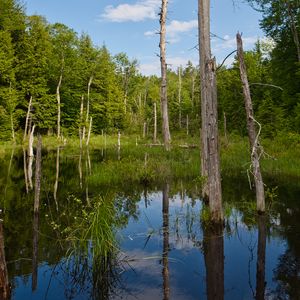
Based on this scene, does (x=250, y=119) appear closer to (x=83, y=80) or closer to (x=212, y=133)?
(x=212, y=133)

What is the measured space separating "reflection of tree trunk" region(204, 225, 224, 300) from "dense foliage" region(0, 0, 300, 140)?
1853 cm

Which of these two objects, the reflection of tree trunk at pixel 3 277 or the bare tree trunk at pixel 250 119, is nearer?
the reflection of tree trunk at pixel 3 277

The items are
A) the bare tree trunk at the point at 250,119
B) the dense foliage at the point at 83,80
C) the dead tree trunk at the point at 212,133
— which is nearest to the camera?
the dead tree trunk at the point at 212,133

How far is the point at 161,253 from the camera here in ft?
24.7

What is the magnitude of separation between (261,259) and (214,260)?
3.17 ft

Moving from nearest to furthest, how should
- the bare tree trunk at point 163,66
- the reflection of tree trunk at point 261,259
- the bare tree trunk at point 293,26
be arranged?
1. the reflection of tree trunk at point 261,259
2. the bare tree trunk at point 163,66
3. the bare tree trunk at point 293,26

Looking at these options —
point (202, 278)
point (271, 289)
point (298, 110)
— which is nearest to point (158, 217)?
point (202, 278)

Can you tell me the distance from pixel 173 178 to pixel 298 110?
377 inches

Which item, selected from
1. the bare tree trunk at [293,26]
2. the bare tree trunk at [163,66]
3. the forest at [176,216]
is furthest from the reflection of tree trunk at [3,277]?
the bare tree trunk at [293,26]

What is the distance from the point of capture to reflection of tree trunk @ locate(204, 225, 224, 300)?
5.86 metres

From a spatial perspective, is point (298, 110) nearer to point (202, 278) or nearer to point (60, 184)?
point (60, 184)

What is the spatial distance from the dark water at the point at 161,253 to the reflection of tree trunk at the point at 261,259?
19 mm

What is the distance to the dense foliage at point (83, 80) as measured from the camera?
1170 inches

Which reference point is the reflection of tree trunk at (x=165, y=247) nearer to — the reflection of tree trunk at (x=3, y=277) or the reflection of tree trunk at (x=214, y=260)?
the reflection of tree trunk at (x=214, y=260)
